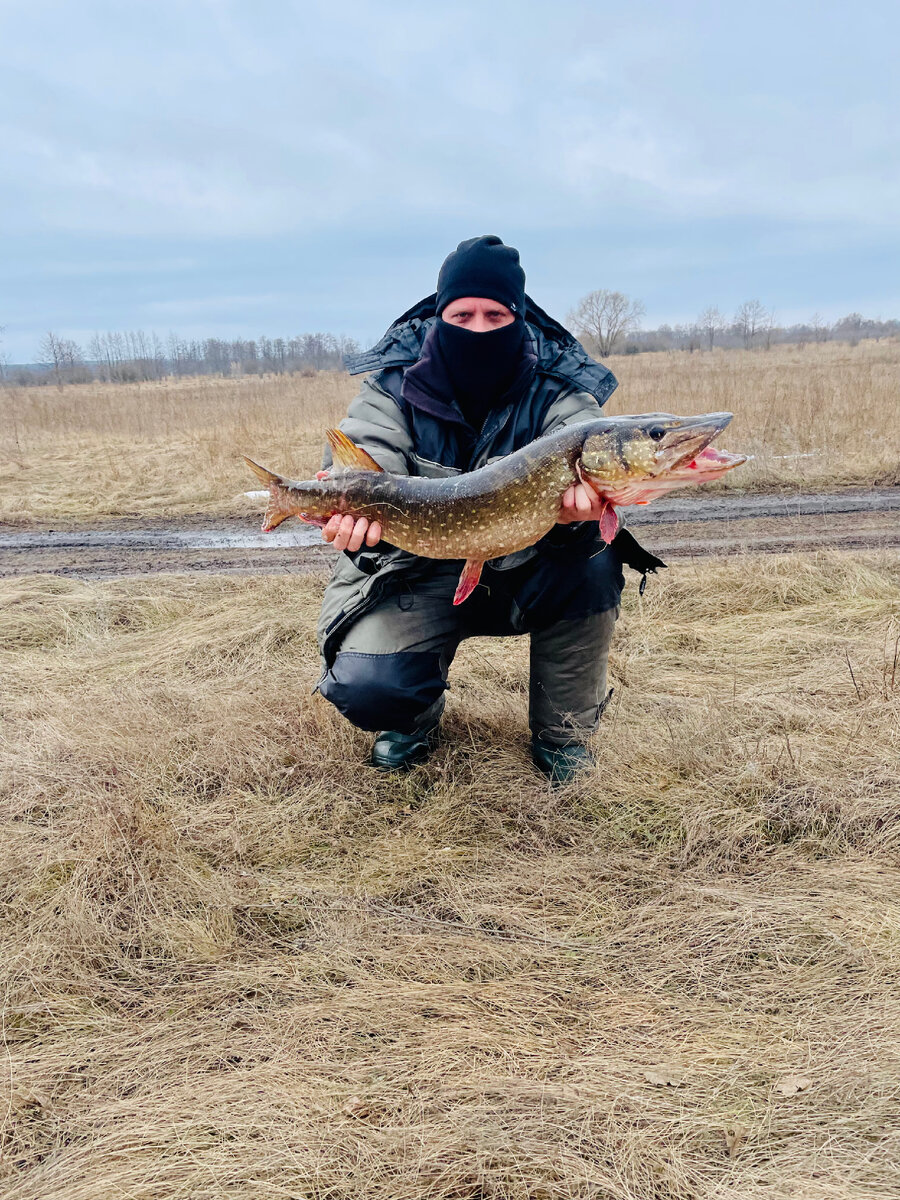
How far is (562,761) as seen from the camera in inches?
134

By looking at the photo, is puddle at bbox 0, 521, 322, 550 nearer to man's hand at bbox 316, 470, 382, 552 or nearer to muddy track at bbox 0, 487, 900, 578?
muddy track at bbox 0, 487, 900, 578

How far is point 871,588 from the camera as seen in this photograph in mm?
5688

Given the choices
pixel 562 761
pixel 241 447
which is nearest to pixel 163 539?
pixel 241 447

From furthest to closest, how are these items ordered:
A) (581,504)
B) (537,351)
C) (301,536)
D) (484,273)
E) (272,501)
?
(301,536)
(537,351)
(484,273)
(272,501)
(581,504)

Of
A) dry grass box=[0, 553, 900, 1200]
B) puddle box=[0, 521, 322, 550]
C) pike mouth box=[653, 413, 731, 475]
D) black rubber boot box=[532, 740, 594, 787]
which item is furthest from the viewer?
puddle box=[0, 521, 322, 550]

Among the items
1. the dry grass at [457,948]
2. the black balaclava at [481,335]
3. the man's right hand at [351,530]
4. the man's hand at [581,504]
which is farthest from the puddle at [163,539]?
the man's hand at [581,504]

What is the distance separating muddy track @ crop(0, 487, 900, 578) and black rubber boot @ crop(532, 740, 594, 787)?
3.96m

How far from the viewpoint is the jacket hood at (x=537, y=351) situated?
339 centimetres

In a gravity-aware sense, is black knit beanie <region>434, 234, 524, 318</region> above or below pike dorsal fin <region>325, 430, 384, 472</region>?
above

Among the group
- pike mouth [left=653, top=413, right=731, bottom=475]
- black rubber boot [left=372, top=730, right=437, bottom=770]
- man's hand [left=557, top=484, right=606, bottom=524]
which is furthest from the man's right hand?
pike mouth [left=653, top=413, right=731, bottom=475]

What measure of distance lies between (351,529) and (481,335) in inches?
39.8

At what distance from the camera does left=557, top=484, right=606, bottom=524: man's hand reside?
106 inches

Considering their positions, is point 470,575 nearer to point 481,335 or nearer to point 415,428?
point 415,428

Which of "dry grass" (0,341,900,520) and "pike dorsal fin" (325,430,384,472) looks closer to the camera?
"pike dorsal fin" (325,430,384,472)
